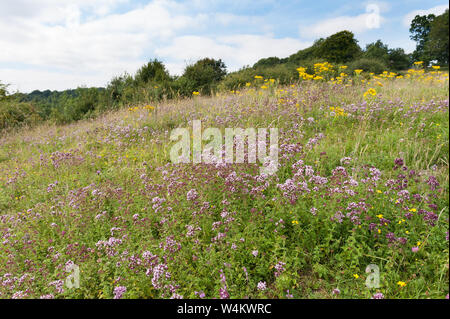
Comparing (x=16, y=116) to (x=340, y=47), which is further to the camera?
(x=340, y=47)

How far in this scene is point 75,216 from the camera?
373cm

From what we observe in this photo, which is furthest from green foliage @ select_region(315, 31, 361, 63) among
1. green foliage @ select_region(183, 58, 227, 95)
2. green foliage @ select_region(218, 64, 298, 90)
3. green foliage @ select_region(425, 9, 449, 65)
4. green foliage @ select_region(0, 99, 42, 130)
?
green foliage @ select_region(0, 99, 42, 130)

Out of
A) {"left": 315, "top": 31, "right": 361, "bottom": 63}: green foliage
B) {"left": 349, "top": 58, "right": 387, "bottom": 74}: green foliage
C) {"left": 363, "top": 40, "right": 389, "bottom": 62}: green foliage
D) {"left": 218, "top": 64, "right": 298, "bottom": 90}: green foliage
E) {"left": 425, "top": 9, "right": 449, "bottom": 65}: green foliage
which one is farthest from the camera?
{"left": 315, "top": 31, "right": 361, "bottom": 63}: green foliage

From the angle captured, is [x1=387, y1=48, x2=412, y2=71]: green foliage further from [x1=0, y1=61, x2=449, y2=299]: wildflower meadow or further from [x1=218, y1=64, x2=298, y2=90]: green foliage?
[x1=218, y1=64, x2=298, y2=90]: green foliage

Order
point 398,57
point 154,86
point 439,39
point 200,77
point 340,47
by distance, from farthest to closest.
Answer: point 340,47
point 200,77
point 154,86
point 398,57
point 439,39

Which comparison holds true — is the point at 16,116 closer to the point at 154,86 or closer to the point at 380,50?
the point at 154,86

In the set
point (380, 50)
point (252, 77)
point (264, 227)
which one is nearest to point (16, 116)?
point (252, 77)

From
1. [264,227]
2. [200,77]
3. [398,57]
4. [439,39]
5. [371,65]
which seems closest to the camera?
[439,39]

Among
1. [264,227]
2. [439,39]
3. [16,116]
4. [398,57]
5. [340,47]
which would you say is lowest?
[264,227]

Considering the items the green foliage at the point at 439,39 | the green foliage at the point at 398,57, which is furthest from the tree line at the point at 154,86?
the green foliage at the point at 439,39

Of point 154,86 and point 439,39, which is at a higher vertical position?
point 154,86

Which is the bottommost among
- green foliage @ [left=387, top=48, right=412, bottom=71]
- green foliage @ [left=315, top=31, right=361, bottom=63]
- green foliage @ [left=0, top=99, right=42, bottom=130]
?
green foliage @ [left=0, top=99, right=42, bottom=130]

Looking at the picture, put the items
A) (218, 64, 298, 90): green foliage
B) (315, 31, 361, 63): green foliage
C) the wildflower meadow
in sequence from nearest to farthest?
1. the wildflower meadow
2. (218, 64, 298, 90): green foliage
3. (315, 31, 361, 63): green foliage

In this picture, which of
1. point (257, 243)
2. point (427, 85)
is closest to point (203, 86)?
point (427, 85)
